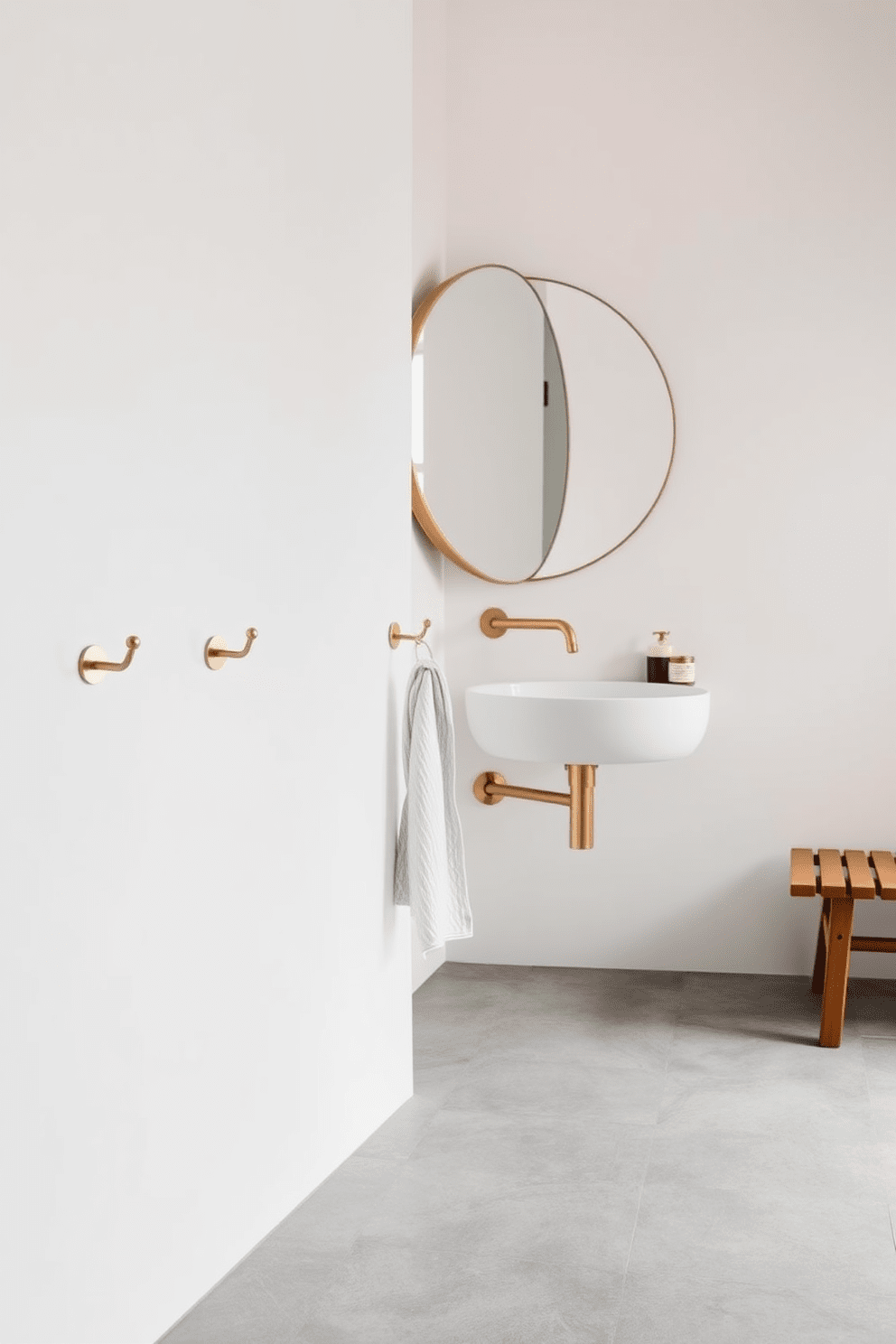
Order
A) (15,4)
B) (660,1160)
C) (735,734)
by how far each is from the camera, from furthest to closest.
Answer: (735,734)
(660,1160)
(15,4)

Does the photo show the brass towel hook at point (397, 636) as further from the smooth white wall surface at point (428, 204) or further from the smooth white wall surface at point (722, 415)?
the smooth white wall surface at point (722, 415)

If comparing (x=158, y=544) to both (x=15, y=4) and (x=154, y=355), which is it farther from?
(x=15, y=4)

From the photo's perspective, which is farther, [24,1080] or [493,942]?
[493,942]

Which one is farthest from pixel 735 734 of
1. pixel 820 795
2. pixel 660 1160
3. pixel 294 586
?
pixel 294 586

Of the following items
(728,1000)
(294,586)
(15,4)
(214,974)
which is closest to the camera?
(15,4)

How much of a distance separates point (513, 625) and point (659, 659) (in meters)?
0.40

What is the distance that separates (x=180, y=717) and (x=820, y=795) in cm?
221

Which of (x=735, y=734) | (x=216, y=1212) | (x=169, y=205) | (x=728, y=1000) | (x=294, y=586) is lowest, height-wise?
(x=728, y=1000)

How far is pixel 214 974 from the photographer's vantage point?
5.86 feet

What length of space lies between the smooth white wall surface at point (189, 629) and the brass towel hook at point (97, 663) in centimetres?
1

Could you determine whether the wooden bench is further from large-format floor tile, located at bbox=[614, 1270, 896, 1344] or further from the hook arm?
the hook arm

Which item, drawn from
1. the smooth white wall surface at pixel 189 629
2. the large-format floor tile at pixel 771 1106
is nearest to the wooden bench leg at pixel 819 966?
the large-format floor tile at pixel 771 1106

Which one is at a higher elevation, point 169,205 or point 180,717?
point 169,205

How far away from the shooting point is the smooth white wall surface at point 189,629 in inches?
54.3
